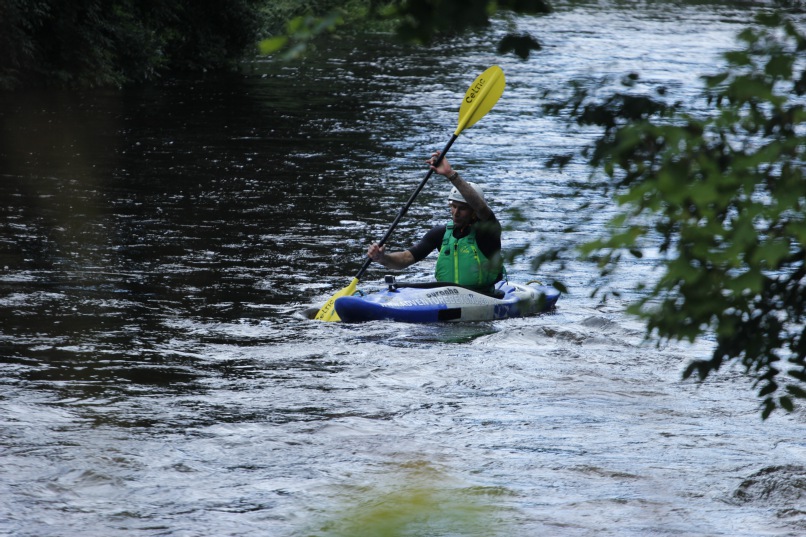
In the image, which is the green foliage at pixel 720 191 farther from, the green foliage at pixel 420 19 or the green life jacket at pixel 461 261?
the green life jacket at pixel 461 261

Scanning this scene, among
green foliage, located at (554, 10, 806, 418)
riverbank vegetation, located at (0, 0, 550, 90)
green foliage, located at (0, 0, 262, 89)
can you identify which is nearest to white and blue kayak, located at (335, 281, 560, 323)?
riverbank vegetation, located at (0, 0, 550, 90)

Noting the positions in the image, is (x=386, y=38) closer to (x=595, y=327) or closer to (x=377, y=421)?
(x=595, y=327)

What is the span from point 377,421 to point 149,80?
18774 millimetres

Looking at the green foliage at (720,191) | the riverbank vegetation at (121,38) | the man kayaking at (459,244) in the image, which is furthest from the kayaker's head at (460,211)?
the green foliage at (720,191)

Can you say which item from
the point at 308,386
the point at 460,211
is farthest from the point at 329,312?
the point at 308,386

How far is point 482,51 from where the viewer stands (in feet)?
102

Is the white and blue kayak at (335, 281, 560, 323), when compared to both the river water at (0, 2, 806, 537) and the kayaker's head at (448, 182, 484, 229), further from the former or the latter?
the kayaker's head at (448, 182, 484, 229)

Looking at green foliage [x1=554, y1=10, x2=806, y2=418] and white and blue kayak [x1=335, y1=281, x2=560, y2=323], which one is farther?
white and blue kayak [x1=335, y1=281, x2=560, y2=323]

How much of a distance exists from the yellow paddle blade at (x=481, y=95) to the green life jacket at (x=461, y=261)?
4.38ft

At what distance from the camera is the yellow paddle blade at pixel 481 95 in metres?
10.1

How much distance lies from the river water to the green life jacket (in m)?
0.40

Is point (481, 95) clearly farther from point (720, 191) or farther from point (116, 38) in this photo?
point (116, 38)

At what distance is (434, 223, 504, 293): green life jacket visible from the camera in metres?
9.07

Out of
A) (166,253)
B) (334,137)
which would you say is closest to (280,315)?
(166,253)
